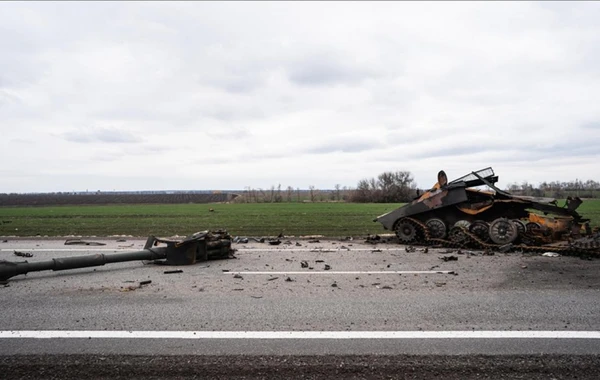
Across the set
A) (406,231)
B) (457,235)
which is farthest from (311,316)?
(406,231)

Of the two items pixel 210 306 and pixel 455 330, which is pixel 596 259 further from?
pixel 210 306

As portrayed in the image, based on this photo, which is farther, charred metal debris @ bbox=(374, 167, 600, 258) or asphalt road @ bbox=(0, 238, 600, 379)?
charred metal debris @ bbox=(374, 167, 600, 258)

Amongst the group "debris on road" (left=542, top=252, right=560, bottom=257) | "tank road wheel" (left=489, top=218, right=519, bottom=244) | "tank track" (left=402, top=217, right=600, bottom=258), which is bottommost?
"debris on road" (left=542, top=252, right=560, bottom=257)

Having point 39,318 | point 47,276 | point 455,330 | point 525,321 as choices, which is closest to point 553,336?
point 525,321

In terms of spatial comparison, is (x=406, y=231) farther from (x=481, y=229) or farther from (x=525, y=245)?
(x=525, y=245)

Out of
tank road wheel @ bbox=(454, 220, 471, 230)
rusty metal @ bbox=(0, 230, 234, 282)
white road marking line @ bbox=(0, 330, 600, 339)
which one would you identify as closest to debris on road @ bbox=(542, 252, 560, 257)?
tank road wheel @ bbox=(454, 220, 471, 230)

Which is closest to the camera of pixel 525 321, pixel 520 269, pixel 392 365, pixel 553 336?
pixel 392 365

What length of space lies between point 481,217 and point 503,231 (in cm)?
128

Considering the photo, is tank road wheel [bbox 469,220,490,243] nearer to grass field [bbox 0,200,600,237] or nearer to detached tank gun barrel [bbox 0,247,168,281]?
grass field [bbox 0,200,600,237]

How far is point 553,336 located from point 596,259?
5.93m

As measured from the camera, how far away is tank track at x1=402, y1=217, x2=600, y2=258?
30.5ft

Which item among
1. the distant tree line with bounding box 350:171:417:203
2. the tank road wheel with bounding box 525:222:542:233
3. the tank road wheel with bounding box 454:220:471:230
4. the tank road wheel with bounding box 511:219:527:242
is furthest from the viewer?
the distant tree line with bounding box 350:171:417:203

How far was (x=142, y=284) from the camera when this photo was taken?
696 centimetres

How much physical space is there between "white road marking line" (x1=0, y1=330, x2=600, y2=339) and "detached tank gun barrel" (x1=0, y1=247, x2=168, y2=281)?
313cm
